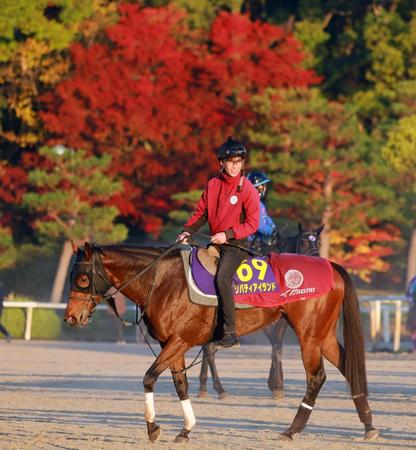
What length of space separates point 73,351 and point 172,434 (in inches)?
542

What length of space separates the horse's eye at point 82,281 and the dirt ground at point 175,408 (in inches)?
51.1

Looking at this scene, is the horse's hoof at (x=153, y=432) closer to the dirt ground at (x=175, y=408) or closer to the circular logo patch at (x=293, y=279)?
the dirt ground at (x=175, y=408)

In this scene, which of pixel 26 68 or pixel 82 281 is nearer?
pixel 82 281

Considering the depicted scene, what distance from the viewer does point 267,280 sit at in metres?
11.5

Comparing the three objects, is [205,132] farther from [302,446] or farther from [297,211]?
[302,446]

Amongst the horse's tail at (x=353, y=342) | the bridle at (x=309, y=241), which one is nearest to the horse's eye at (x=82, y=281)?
the horse's tail at (x=353, y=342)

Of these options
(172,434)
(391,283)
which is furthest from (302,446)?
(391,283)

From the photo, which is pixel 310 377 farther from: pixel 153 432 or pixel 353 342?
pixel 153 432

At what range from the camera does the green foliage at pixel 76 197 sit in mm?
33125

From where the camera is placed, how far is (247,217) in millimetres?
11445

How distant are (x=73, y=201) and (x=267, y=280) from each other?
22387 millimetres

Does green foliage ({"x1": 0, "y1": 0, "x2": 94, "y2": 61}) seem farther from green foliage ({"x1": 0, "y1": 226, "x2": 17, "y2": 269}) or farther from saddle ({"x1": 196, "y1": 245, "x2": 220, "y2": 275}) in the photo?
saddle ({"x1": 196, "y1": 245, "x2": 220, "y2": 275})

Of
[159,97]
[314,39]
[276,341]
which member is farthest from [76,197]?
[276,341]

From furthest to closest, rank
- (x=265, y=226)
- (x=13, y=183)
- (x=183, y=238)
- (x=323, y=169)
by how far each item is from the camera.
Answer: (x=13, y=183) < (x=323, y=169) < (x=265, y=226) < (x=183, y=238)
